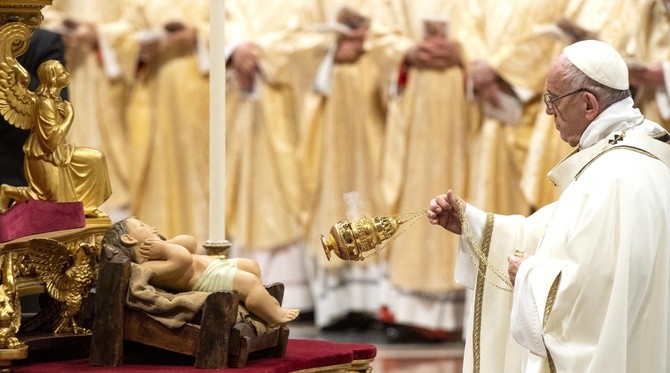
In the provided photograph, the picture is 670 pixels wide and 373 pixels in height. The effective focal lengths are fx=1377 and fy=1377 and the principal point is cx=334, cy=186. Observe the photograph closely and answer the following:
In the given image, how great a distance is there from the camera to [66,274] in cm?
357

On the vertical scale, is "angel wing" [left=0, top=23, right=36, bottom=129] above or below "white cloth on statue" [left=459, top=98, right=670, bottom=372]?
above

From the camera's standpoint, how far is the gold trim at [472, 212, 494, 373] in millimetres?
4539

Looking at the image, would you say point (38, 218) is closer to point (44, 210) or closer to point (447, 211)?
point (44, 210)

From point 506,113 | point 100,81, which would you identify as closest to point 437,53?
point 506,113

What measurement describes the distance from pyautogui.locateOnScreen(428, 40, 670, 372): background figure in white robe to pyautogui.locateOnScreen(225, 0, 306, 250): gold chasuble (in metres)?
5.86

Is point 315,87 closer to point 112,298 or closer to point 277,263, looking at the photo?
point 277,263

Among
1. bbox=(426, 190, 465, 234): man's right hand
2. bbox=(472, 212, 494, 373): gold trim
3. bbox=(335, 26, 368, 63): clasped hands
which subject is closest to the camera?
bbox=(426, 190, 465, 234): man's right hand

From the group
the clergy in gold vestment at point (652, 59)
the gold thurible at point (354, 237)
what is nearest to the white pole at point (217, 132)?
the gold thurible at point (354, 237)

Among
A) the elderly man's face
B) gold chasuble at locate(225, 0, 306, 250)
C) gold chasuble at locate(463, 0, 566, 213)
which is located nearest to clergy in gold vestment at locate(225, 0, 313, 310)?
gold chasuble at locate(225, 0, 306, 250)

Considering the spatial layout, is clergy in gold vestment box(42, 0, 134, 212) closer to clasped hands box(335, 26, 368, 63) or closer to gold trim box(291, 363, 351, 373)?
clasped hands box(335, 26, 368, 63)

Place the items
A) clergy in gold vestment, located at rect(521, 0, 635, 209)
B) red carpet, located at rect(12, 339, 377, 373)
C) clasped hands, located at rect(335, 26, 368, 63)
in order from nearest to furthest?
red carpet, located at rect(12, 339, 377, 373)
clergy in gold vestment, located at rect(521, 0, 635, 209)
clasped hands, located at rect(335, 26, 368, 63)

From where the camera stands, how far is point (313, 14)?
403 inches

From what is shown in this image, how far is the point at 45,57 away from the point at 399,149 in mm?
4809

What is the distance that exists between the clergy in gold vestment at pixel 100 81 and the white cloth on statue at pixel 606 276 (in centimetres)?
672
